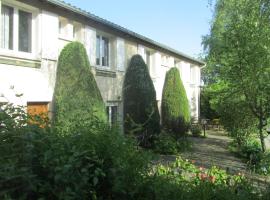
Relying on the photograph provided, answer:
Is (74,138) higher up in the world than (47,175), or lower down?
higher up

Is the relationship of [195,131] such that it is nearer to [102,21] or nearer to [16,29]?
[102,21]

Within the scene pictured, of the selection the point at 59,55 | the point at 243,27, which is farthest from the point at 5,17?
the point at 243,27

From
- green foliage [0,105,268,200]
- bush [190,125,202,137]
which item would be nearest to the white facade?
green foliage [0,105,268,200]

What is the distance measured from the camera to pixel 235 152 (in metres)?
18.6

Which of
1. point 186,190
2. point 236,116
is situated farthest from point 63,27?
point 186,190

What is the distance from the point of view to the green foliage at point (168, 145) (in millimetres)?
17281

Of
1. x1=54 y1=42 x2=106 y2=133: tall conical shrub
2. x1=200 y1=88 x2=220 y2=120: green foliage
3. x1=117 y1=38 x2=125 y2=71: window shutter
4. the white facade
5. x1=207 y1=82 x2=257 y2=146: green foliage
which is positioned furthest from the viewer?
x1=200 y1=88 x2=220 y2=120: green foliage

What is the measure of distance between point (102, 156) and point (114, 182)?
0.95 feet

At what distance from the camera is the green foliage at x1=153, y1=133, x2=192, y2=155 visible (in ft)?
56.7

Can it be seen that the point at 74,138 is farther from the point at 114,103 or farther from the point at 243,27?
the point at 114,103

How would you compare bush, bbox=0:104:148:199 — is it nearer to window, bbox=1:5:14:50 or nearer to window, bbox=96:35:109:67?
window, bbox=1:5:14:50

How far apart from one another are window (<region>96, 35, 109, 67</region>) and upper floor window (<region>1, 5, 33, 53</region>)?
4641mm

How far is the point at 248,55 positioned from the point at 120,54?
226 inches

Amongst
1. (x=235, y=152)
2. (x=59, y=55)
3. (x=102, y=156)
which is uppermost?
(x=59, y=55)
